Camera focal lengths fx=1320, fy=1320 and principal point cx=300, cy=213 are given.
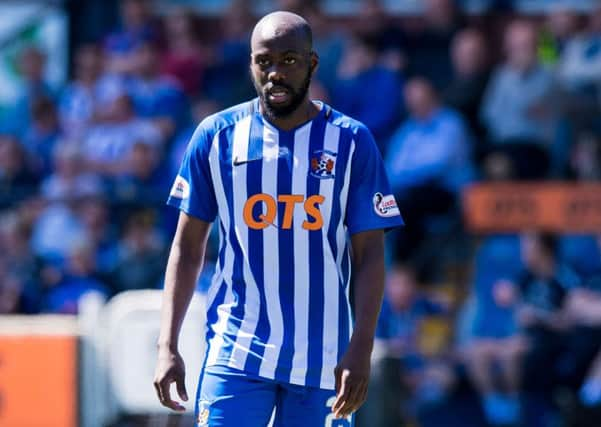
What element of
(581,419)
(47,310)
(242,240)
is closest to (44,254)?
(47,310)

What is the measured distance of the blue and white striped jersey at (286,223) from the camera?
4.70 m

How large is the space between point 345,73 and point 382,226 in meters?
6.43

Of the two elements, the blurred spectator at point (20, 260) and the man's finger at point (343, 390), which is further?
the blurred spectator at point (20, 260)

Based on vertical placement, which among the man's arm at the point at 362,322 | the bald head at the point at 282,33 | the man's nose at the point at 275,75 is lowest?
the man's arm at the point at 362,322

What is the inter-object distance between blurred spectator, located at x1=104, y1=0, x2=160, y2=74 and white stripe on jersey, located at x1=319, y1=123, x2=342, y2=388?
304 inches

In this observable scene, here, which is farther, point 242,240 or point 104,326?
point 104,326

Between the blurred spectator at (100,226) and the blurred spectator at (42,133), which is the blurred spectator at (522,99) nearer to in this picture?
the blurred spectator at (100,226)

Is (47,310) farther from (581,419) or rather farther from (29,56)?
(581,419)

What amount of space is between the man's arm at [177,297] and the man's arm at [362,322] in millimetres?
555

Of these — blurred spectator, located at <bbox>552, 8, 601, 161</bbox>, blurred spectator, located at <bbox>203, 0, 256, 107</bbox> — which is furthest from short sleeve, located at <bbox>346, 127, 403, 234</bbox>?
blurred spectator, located at <bbox>203, 0, 256, 107</bbox>

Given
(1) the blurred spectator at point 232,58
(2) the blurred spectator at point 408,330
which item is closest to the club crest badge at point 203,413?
(2) the blurred spectator at point 408,330

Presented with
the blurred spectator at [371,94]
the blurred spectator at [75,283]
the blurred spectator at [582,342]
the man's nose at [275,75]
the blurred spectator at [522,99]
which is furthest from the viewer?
the blurred spectator at [75,283]

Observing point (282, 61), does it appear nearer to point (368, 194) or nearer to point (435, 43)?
point (368, 194)

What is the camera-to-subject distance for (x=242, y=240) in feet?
15.5
